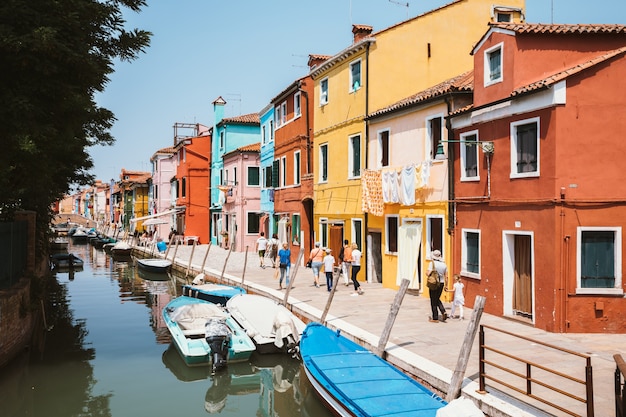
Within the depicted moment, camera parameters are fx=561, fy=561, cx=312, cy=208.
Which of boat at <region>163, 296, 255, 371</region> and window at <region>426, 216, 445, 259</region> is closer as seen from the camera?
boat at <region>163, 296, 255, 371</region>

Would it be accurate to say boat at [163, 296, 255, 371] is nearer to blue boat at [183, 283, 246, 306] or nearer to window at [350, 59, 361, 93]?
blue boat at [183, 283, 246, 306]

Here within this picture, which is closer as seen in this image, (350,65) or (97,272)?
(350,65)

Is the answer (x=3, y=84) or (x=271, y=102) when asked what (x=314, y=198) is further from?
(x=3, y=84)

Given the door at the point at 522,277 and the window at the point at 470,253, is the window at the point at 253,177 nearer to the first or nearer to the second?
the window at the point at 470,253

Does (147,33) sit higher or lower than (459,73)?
lower

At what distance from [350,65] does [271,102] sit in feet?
36.0

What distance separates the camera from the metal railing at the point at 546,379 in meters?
6.82

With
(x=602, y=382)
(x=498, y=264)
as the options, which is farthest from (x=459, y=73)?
(x=602, y=382)

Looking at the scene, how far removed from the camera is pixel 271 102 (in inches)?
1312

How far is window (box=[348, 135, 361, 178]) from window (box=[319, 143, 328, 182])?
106 inches

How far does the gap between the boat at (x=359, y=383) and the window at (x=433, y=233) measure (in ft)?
20.6

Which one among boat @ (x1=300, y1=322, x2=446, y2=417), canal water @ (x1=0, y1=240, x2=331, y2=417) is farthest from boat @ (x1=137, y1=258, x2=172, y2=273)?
boat @ (x1=300, y1=322, x2=446, y2=417)

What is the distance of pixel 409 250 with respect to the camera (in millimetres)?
18469

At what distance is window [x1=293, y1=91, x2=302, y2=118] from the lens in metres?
28.7
